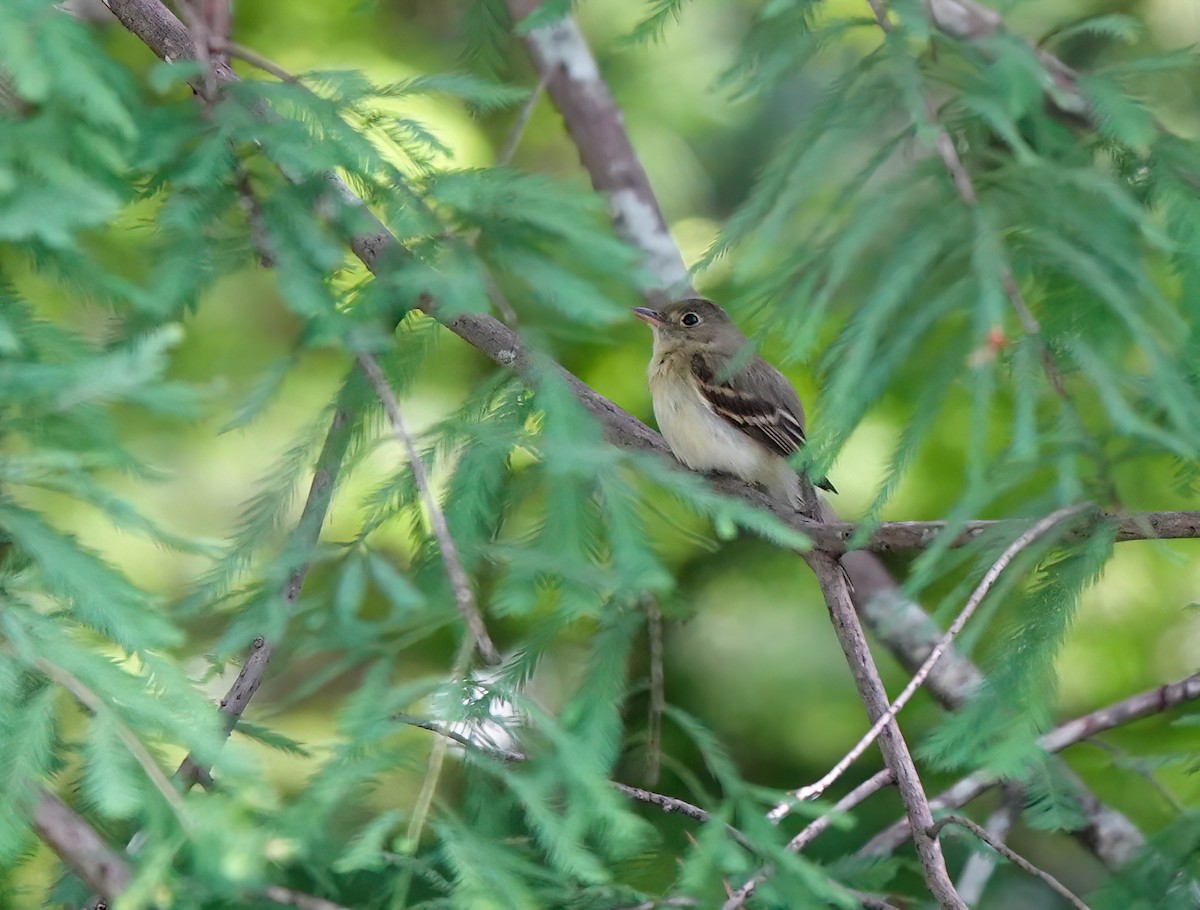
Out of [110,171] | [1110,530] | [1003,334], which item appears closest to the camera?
[1003,334]

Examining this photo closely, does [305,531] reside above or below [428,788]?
above

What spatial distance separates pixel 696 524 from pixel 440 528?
2.20 meters

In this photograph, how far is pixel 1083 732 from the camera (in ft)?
11.9

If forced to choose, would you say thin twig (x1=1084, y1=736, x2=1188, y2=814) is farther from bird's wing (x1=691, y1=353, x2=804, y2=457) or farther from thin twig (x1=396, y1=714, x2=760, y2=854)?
bird's wing (x1=691, y1=353, x2=804, y2=457)

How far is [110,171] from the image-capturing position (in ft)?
7.07

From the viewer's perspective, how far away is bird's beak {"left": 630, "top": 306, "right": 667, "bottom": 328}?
14.9 ft

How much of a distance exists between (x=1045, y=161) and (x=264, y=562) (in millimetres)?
1545

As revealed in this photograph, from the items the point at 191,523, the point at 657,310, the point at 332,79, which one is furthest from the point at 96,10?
the point at 332,79

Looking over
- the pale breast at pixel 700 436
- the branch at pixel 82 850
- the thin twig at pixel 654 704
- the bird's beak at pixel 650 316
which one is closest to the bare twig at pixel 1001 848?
the thin twig at pixel 654 704

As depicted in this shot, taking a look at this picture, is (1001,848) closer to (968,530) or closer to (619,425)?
(968,530)

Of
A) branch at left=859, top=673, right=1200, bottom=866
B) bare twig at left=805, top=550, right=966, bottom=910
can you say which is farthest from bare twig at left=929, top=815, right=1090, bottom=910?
branch at left=859, top=673, right=1200, bottom=866

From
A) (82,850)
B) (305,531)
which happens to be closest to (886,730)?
(305,531)

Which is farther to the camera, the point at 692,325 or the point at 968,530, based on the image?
the point at 692,325

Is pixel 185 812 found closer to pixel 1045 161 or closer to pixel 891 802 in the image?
pixel 1045 161
